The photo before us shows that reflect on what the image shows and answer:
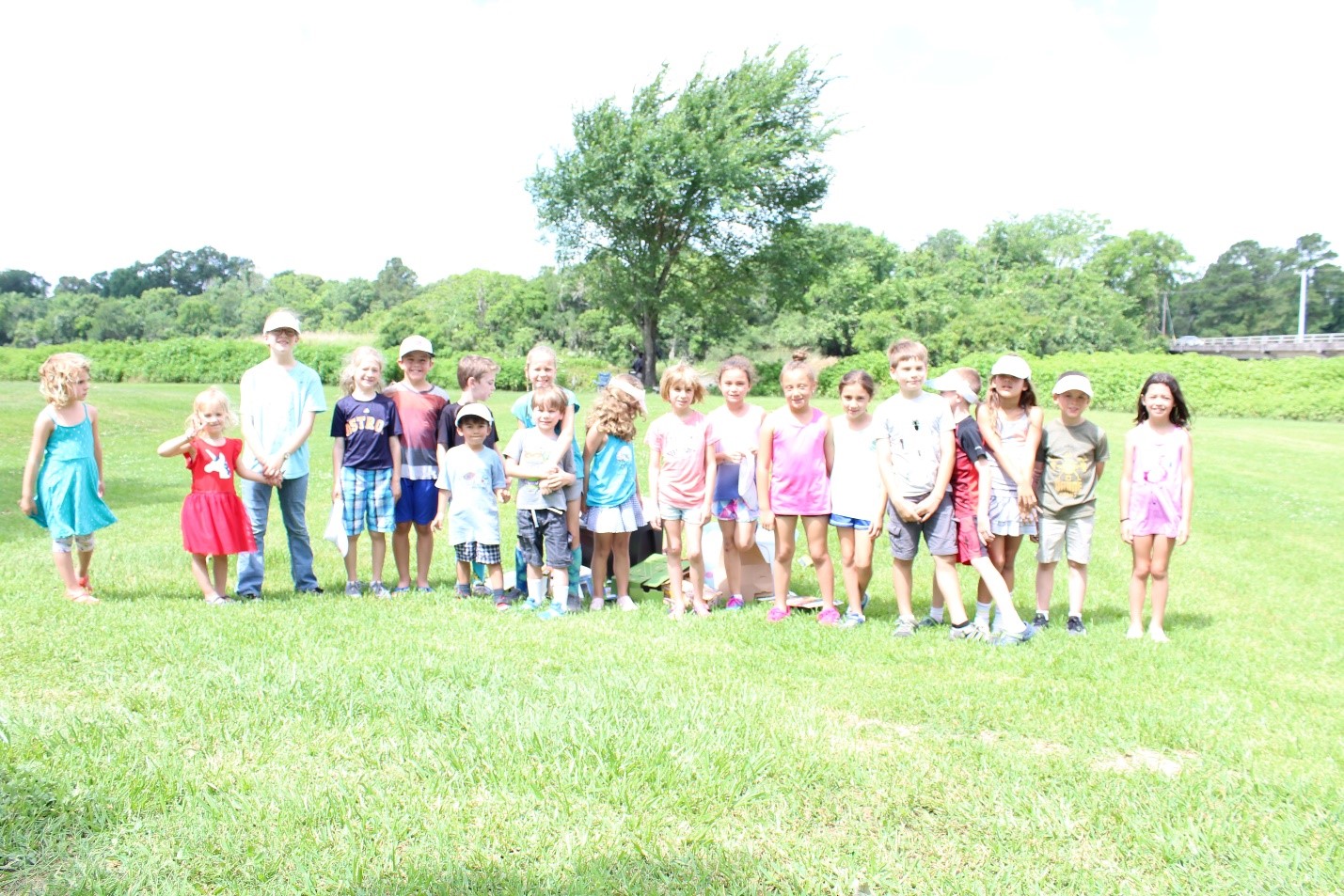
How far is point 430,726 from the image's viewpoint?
155 inches

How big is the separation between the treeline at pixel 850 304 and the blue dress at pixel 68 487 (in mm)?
37882

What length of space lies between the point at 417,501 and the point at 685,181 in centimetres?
3542

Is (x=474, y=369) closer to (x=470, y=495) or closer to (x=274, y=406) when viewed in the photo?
(x=470, y=495)

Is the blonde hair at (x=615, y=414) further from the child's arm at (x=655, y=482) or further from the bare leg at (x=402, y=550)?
the bare leg at (x=402, y=550)

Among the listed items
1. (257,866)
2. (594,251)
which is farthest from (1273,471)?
(594,251)

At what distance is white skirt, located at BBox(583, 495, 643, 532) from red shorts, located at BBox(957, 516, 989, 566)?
206 cm

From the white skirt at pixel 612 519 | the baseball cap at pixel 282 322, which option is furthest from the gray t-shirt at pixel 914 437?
the baseball cap at pixel 282 322

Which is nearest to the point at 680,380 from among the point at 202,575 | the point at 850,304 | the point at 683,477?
the point at 683,477

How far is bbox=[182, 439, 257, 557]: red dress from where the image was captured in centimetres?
612

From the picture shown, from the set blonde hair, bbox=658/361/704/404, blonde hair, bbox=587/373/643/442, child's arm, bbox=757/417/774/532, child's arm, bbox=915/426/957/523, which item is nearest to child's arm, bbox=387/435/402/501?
blonde hair, bbox=587/373/643/442

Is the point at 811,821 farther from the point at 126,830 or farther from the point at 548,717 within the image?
the point at 126,830

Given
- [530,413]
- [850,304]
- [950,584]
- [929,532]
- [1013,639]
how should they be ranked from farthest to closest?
[850,304] < [530,413] < [929,532] < [950,584] < [1013,639]

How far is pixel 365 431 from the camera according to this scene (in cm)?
654

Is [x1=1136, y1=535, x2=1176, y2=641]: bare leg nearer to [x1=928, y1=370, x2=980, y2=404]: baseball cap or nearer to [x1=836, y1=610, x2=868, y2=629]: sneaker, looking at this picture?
[x1=928, y1=370, x2=980, y2=404]: baseball cap
